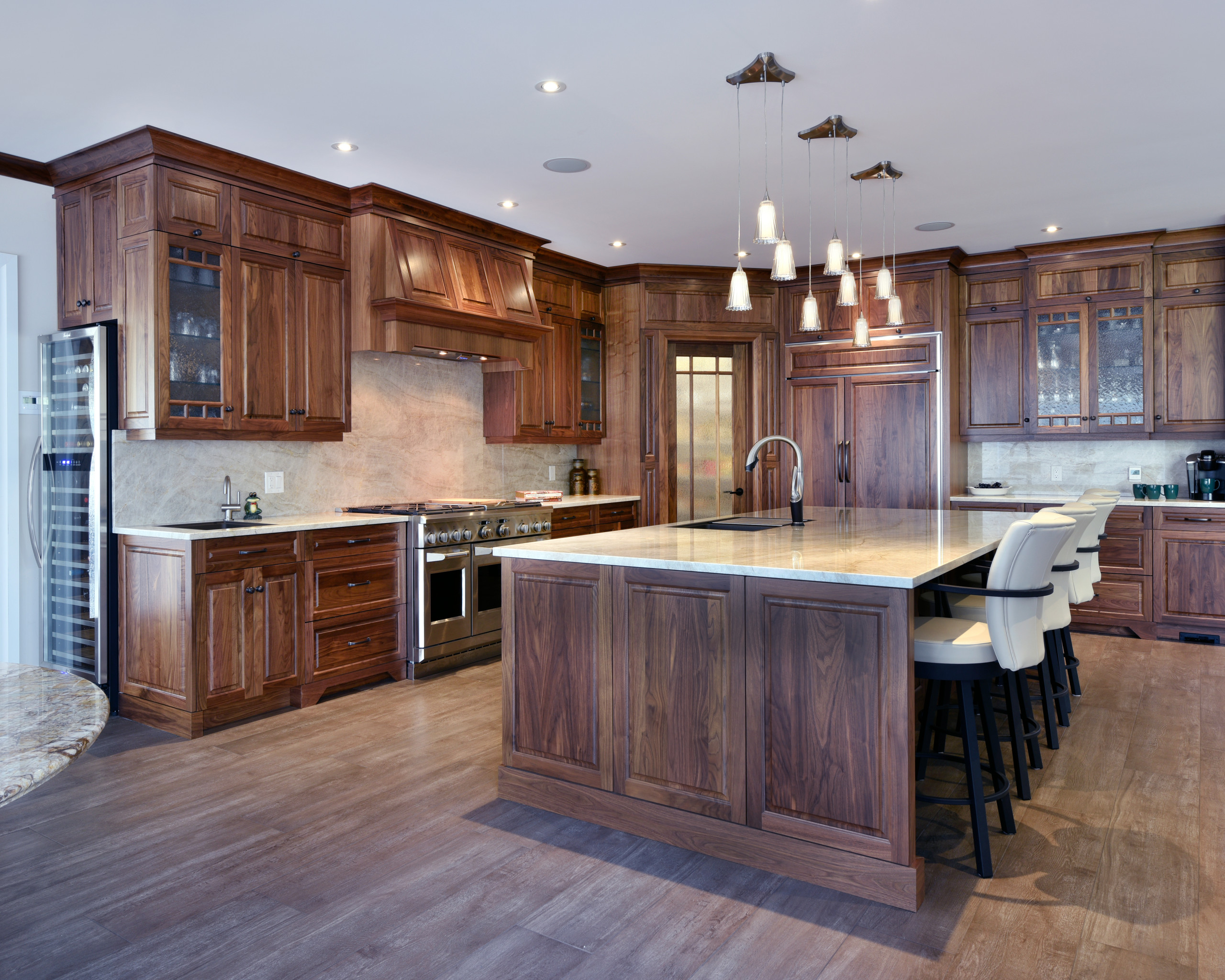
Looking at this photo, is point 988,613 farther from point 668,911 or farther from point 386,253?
point 386,253

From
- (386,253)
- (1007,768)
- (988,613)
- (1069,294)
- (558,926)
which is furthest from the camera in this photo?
(1069,294)

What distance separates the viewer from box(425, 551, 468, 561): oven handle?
4.75m

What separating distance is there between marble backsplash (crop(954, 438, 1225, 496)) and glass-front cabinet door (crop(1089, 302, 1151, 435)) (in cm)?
35

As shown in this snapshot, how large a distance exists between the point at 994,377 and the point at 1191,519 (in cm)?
160

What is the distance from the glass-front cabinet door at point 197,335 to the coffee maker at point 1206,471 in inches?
235

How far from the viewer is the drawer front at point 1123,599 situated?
565 cm

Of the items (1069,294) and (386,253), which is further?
(1069,294)

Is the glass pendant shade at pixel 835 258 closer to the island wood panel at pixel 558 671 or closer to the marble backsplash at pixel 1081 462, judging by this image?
the island wood panel at pixel 558 671

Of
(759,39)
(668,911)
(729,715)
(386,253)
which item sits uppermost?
(759,39)

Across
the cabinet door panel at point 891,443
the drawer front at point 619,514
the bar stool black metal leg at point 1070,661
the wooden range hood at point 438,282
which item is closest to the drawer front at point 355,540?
the wooden range hood at point 438,282

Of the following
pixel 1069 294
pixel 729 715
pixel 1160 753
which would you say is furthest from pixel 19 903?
pixel 1069 294

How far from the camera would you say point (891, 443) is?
6504 millimetres

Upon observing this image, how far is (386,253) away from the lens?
473cm

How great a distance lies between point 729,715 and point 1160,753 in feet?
6.86
